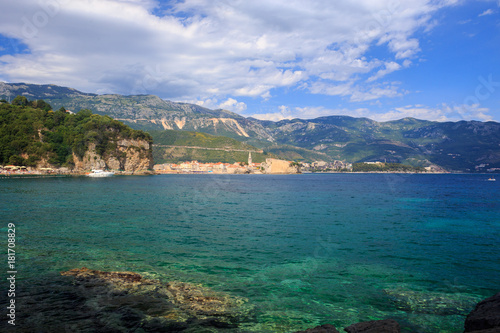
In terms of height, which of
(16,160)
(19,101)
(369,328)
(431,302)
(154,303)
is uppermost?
(19,101)

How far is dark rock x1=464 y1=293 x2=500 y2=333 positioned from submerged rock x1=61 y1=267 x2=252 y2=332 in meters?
5.73

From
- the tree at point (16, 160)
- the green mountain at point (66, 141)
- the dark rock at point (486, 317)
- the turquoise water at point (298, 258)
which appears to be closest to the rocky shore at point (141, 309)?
the dark rock at point (486, 317)

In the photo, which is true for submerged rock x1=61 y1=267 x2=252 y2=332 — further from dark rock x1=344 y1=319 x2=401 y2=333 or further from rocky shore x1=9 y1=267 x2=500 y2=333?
dark rock x1=344 y1=319 x2=401 y2=333

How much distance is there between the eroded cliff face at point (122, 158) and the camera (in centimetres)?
11562

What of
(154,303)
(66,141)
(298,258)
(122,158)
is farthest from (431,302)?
(122,158)

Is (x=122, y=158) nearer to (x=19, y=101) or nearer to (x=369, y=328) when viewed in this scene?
(x=19, y=101)

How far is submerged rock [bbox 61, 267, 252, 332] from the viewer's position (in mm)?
7602

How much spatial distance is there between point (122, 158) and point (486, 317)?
139411mm

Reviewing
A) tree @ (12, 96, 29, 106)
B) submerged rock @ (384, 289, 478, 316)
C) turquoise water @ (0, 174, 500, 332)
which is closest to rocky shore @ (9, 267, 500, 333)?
submerged rock @ (384, 289, 478, 316)

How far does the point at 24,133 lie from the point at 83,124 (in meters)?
21.3

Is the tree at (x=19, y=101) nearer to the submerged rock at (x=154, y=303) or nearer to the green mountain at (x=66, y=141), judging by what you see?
the green mountain at (x=66, y=141)

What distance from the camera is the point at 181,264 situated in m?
13.1

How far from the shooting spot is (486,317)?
6312 millimetres

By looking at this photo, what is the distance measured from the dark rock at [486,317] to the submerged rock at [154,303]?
5730 mm
